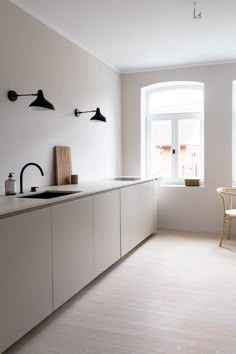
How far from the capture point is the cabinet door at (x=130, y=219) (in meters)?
3.71

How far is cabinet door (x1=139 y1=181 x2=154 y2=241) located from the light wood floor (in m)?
0.70

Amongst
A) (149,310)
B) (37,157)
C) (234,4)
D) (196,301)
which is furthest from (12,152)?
(234,4)

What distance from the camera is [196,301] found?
2721 millimetres

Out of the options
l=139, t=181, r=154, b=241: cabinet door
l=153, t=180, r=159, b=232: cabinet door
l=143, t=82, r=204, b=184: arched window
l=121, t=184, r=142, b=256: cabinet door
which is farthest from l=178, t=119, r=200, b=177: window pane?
l=121, t=184, r=142, b=256: cabinet door

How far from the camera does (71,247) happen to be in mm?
2598

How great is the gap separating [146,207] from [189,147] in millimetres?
1325

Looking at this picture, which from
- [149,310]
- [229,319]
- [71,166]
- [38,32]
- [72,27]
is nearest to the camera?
[229,319]

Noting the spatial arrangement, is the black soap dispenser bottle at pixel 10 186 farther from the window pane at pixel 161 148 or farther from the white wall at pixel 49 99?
the window pane at pixel 161 148

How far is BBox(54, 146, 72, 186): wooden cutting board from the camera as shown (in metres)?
3.55

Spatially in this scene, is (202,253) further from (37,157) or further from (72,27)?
(72,27)

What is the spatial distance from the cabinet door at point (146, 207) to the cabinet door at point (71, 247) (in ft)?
5.04

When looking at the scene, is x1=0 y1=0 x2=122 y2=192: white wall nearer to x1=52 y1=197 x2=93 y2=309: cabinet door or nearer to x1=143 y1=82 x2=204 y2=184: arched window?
x1=52 y1=197 x2=93 y2=309: cabinet door

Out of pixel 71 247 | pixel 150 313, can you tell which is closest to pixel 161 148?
pixel 71 247

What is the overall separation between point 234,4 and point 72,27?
1.61 metres
